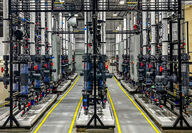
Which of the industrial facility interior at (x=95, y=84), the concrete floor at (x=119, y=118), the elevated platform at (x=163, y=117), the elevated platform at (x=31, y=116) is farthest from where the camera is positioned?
the concrete floor at (x=119, y=118)

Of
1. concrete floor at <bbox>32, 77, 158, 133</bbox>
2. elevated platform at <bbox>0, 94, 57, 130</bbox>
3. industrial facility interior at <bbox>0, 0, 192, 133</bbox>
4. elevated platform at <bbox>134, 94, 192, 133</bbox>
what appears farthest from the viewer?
concrete floor at <bbox>32, 77, 158, 133</bbox>

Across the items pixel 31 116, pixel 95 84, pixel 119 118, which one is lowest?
pixel 119 118

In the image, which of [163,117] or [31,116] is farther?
[31,116]

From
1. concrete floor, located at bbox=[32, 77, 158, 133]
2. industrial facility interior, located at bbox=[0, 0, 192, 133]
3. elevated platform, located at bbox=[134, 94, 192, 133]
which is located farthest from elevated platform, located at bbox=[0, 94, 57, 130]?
elevated platform, located at bbox=[134, 94, 192, 133]

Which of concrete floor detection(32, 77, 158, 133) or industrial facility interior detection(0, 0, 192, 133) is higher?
industrial facility interior detection(0, 0, 192, 133)

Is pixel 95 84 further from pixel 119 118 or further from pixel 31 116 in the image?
pixel 31 116

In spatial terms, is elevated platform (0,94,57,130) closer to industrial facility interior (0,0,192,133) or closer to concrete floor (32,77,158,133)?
industrial facility interior (0,0,192,133)

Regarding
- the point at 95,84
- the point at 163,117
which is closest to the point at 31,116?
the point at 95,84

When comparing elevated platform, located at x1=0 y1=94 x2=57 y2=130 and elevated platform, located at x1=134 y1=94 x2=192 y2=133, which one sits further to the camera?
elevated platform, located at x1=0 y1=94 x2=57 y2=130

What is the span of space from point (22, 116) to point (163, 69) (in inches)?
339

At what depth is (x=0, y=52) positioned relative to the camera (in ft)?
81.3

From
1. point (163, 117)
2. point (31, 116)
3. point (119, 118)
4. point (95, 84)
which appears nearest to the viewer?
point (95, 84)

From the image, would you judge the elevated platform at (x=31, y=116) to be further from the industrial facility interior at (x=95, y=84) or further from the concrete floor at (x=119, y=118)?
the concrete floor at (x=119, y=118)

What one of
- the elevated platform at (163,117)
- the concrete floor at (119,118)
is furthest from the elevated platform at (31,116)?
the elevated platform at (163,117)
